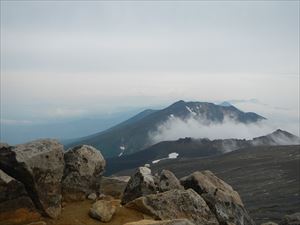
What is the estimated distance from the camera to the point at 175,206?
3522 centimetres

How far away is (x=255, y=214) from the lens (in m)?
163

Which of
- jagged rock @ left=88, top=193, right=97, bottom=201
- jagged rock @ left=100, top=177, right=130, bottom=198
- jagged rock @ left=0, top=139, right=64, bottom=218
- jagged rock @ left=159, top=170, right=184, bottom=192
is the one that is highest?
jagged rock @ left=0, top=139, right=64, bottom=218

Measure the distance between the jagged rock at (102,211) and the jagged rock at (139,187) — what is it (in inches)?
172

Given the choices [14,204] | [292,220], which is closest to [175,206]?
[14,204]

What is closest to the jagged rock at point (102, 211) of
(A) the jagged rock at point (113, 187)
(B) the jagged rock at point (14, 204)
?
(B) the jagged rock at point (14, 204)

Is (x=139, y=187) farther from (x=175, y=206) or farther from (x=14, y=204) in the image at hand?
(x=14, y=204)

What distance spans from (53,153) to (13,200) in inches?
182

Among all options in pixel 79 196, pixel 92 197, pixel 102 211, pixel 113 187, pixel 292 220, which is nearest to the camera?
pixel 102 211

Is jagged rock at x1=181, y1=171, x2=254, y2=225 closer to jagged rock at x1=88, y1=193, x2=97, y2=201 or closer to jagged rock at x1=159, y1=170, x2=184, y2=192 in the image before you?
jagged rock at x1=159, y1=170, x2=184, y2=192

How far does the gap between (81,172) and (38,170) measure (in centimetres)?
618

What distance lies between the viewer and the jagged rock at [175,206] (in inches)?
1367

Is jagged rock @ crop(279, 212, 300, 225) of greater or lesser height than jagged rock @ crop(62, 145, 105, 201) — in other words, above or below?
below

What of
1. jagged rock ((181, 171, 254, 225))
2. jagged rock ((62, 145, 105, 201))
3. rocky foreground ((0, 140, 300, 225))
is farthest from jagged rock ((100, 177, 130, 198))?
jagged rock ((181, 171, 254, 225))

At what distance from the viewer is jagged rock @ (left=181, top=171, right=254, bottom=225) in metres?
39.7
